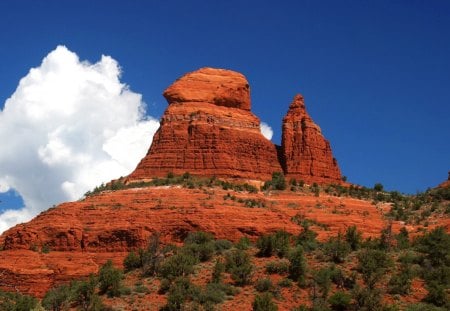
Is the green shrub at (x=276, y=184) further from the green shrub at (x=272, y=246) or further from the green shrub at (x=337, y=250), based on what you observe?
the green shrub at (x=272, y=246)

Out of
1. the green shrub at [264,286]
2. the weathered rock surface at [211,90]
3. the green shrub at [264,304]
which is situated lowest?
the green shrub at [264,304]

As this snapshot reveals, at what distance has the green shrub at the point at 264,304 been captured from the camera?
41625 mm

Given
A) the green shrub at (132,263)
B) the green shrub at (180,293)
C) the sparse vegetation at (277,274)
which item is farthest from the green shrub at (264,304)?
the green shrub at (132,263)

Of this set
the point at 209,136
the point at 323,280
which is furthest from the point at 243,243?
the point at 209,136

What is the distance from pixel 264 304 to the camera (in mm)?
41938

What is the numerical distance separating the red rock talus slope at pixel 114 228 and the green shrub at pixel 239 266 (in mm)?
5423

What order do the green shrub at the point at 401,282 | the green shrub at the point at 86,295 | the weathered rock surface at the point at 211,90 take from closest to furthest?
the green shrub at the point at 86,295, the green shrub at the point at 401,282, the weathered rock surface at the point at 211,90

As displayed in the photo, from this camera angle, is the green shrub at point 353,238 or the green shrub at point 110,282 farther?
the green shrub at point 353,238

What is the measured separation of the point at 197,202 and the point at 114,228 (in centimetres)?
778

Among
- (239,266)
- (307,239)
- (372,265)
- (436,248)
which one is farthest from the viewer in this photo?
(307,239)

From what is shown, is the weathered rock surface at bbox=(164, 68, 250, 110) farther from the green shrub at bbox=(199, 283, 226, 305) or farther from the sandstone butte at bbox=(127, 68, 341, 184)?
the green shrub at bbox=(199, 283, 226, 305)

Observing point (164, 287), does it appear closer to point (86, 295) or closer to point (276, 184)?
point (86, 295)

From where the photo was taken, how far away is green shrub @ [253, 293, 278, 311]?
137ft

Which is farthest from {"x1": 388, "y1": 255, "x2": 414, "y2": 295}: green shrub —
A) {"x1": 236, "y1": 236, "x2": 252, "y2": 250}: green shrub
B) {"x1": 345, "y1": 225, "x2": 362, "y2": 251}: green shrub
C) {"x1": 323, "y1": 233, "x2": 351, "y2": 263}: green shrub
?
{"x1": 236, "y1": 236, "x2": 252, "y2": 250}: green shrub
